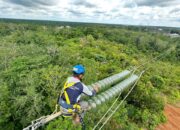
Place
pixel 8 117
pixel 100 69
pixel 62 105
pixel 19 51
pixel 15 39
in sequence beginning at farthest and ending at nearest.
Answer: pixel 15 39
pixel 19 51
pixel 100 69
pixel 8 117
pixel 62 105

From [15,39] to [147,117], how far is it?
42.7 metres

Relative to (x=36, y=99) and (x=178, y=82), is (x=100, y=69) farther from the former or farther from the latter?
(x=178, y=82)

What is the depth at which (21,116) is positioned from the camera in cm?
1551

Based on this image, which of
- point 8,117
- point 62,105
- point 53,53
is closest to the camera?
point 62,105

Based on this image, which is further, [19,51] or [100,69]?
[19,51]

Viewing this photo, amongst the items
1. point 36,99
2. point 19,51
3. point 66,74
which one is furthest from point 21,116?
point 19,51

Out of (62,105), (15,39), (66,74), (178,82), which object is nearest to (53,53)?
(66,74)

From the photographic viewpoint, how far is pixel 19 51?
26578mm

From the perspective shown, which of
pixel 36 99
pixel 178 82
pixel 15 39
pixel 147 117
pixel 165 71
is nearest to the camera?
pixel 36 99

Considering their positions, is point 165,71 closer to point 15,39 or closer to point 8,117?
point 8,117

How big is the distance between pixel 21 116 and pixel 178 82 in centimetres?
2735

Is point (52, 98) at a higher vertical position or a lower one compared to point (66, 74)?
lower

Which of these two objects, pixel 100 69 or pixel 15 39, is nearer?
pixel 100 69

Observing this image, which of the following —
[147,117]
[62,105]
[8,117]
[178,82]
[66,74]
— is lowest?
[178,82]
